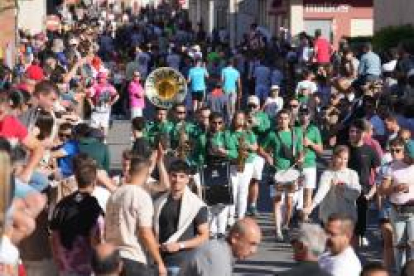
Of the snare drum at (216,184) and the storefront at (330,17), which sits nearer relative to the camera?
the snare drum at (216,184)

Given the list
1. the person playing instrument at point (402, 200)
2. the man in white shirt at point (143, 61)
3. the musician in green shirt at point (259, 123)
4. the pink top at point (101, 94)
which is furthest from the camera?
the man in white shirt at point (143, 61)

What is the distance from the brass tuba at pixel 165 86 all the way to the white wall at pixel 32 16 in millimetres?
28789

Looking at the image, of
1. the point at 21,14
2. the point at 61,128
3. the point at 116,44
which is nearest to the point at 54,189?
the point at 61,128

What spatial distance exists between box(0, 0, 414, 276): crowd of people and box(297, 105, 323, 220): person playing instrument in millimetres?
19

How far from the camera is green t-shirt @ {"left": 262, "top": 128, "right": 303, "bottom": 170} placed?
17.4 m

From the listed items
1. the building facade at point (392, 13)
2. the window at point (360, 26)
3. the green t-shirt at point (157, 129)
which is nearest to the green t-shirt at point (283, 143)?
the green t-shirt at point (157, 129)

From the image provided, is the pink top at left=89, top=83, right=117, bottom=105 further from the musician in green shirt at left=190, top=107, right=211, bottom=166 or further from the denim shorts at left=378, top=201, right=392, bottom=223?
the denim shorts at left=378, top=201, right=392, bottom=223

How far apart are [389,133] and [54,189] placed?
22.7 ft

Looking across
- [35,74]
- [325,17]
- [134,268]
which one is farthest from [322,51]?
[134,268]

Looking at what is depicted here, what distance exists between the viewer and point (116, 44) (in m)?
58.4

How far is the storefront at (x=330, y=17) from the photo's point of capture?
168 ft

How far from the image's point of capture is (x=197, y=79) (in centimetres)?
3152

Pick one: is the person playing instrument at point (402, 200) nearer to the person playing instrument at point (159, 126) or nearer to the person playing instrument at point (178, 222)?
the person playing instrument at point (178, 222)

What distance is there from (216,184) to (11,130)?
16.1 ft
